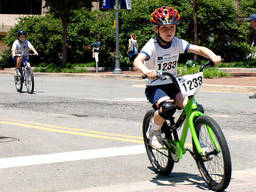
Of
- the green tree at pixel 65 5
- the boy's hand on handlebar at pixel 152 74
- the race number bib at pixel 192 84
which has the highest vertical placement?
the green tree at pixel 65 5

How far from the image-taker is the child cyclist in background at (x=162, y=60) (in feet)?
19.1

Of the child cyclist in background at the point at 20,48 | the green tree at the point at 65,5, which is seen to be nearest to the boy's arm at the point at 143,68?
the child cyclist in background at the point at 20,48

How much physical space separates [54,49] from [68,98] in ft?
64.4

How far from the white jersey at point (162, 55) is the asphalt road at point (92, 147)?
1.13 metres

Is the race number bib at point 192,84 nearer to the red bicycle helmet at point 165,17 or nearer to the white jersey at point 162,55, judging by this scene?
the white jersey at point 162,55

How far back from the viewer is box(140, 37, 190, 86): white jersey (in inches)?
237

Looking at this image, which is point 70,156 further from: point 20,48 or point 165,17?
point 20,48

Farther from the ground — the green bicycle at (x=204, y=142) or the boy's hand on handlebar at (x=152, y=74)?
the boy's hand on handlebar at (x=152, y=74)

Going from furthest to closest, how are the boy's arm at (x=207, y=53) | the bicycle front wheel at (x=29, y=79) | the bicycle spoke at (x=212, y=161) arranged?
1. the bicycle front wheel at (x=29, y=79)
2. the boy's arm at (x=207, y=53)
3. the bicycle spoke at (x=212, y=161)

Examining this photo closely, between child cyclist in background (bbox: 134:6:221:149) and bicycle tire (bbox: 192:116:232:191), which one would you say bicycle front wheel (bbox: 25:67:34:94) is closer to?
child cyclist in background (bbox: 134:6:221:149)

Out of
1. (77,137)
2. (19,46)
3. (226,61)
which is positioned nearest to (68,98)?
(19,46)

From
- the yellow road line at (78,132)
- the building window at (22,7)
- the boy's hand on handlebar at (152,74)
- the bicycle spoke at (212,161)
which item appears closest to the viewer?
the bicycle spoke at (212,161)

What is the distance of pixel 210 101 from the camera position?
1462cm

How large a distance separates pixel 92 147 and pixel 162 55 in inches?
94.1
